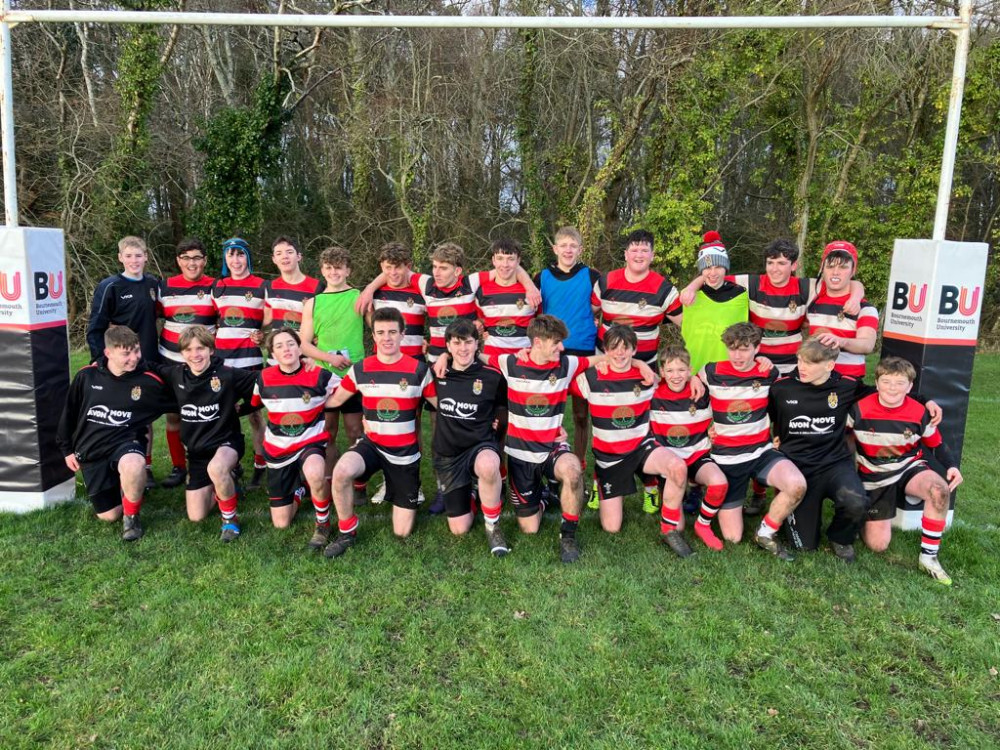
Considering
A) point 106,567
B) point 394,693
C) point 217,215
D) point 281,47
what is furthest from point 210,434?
point 281,47

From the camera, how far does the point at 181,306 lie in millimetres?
5164

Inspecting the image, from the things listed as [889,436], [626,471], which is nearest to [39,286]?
[626,471]

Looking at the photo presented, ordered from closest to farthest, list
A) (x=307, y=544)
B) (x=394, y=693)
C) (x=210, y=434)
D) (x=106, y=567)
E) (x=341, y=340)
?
(x=394, y=693)
(x=106, y=567)
(x=307, y=544)
(x=210, y=434)
(x=341, y=340)

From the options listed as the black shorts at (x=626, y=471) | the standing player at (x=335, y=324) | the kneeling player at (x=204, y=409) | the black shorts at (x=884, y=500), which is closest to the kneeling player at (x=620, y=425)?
the black shorts at (x=626, y=471)

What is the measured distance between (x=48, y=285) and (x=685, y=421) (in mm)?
4432

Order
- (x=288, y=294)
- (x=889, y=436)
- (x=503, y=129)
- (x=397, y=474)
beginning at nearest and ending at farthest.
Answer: (x=889, y=436)
(x=397, y=474)
(x=288, y=294)
(x=503, y=129)

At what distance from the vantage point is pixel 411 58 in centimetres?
1269

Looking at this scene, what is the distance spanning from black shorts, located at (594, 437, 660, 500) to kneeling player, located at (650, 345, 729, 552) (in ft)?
0.49

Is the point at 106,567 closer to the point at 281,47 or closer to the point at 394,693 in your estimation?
the point at 394,693

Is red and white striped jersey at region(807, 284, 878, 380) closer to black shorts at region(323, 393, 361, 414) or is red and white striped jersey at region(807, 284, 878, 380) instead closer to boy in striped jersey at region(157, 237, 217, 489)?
black shorts at region(323, 393, 361, 414)

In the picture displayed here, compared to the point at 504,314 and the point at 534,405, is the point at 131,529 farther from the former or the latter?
the point at 504,314

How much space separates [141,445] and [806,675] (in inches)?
165

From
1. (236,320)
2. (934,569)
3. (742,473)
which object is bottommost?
(934,569)

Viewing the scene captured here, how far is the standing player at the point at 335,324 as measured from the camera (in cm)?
484
